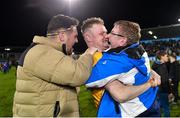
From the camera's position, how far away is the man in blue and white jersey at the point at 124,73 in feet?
11.2

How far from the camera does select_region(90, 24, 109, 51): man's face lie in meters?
4.26

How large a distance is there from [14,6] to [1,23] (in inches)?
158

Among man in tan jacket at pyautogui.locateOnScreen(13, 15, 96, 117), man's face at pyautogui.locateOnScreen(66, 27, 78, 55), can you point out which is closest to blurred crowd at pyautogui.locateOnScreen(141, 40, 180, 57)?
man's face at pyautogui.locateOnScreen(66, 27, 78, 55)

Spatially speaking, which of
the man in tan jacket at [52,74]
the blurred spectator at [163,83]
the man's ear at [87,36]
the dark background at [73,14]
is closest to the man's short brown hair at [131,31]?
the man in tan jacket at [52,74]

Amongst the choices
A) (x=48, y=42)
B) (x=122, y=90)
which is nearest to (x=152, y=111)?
(x=122, y=90)

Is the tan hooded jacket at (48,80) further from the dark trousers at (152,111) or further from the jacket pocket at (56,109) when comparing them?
the dark trousers at (152,111)

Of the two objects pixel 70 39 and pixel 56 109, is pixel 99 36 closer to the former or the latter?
pixel 70 39

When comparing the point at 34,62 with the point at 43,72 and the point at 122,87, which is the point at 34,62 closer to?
the point at 43,72

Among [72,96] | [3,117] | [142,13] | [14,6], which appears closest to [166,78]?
[3,117]

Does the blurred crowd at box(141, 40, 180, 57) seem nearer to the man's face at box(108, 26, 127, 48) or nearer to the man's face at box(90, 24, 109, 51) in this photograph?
the man's face at box(90, 24, 109, 51)

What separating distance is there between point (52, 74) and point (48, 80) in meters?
0.10

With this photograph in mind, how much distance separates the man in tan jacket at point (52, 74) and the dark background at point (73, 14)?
54.3 meters

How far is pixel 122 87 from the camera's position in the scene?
135 inches

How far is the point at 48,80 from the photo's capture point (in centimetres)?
364
